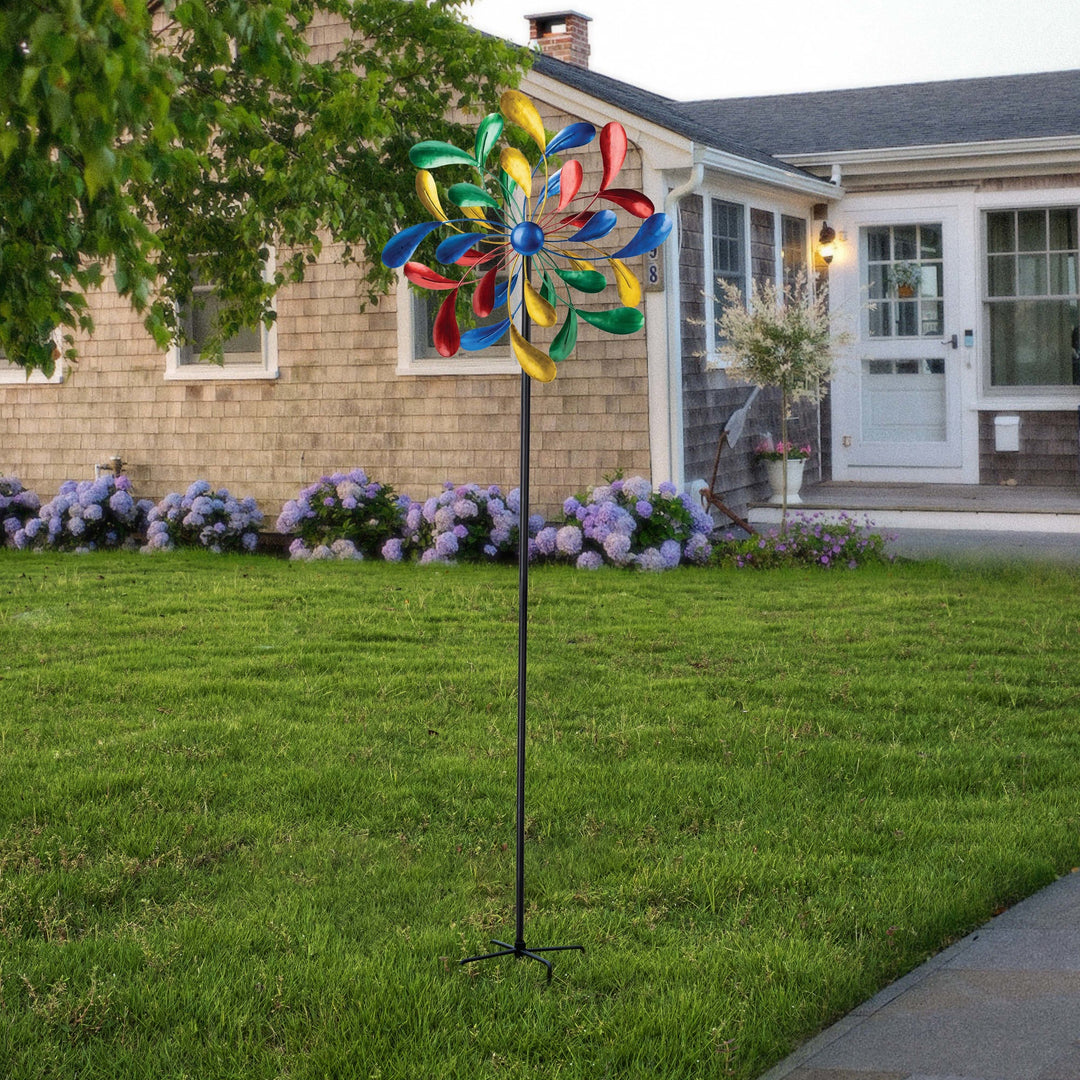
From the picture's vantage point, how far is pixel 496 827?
4.77m

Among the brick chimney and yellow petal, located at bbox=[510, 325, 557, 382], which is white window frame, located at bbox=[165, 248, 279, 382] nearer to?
the brick chimney

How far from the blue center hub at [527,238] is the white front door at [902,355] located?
10.3 meters

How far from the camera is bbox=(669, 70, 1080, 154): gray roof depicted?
13.3m

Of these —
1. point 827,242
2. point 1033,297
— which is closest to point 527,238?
point 827,242

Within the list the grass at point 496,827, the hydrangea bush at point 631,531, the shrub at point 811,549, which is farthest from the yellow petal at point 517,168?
the shrub at point 811,549

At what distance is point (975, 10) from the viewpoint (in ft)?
85.0

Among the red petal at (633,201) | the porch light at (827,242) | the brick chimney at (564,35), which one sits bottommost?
the red petal at (633,201)

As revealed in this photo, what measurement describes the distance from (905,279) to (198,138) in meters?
10.1

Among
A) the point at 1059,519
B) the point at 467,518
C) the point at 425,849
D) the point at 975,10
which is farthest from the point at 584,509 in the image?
the point at 975,10

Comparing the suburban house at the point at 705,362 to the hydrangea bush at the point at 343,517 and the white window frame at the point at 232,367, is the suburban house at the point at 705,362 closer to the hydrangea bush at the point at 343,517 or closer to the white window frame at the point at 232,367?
the white window frame at the point at 232,367

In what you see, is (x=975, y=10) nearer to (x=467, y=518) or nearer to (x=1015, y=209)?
(x=1015, y=209)

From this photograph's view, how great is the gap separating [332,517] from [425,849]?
771 centimetres

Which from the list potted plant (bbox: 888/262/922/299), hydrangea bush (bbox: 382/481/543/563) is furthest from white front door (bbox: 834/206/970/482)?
hydrangea bush (bbox: 382/481/543/563)

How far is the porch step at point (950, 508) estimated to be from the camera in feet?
37.2
